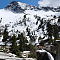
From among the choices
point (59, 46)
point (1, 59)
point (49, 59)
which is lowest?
point (49, 59)

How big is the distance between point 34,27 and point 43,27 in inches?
383

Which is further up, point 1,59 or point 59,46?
point 59,46

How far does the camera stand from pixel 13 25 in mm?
130875

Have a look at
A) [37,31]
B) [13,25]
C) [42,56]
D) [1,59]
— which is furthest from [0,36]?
[1,59]

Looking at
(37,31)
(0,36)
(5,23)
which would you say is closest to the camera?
(0,36)

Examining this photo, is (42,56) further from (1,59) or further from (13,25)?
(13,25)

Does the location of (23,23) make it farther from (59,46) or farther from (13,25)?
(59,46)

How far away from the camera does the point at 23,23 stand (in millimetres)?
129375

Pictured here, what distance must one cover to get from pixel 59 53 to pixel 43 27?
103m

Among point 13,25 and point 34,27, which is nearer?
point 34,27

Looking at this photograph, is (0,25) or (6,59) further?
(0,25)

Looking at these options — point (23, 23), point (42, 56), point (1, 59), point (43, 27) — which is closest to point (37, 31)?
point (43, 27)

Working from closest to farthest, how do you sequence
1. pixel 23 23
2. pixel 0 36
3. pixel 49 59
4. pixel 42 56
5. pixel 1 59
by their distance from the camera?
pixel 1 59, pixel 49 59, pixel 42 56, pixel 0 36, pixel 23 23

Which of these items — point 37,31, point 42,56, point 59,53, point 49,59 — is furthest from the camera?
point 37,31
